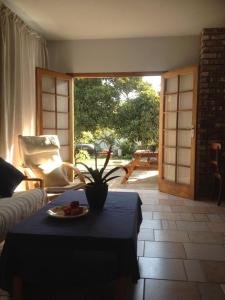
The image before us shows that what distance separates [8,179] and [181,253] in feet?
5.73

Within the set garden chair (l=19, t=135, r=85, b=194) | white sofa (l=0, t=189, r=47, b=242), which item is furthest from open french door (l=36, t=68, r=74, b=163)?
white sofa (l=0, t=189, r=47, b=242)

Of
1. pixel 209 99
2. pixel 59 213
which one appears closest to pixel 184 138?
pixel 209 99

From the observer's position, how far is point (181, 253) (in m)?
2.53

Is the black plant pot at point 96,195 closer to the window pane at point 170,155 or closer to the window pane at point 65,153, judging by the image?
the window pane at point 170,155

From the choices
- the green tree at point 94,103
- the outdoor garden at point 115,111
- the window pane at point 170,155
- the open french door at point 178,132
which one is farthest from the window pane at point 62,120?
the green tree at point 94,103

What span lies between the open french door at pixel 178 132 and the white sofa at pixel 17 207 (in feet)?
7.86

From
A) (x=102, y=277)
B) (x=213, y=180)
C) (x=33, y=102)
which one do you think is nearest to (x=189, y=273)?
(x=102, y=277)

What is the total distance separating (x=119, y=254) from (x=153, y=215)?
207 cm

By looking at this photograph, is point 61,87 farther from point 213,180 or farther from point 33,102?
point 213,180

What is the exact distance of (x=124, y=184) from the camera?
5668 millimetres

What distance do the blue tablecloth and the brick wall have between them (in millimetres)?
3051

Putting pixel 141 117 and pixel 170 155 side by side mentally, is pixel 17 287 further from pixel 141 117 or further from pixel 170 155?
pixel 141 117

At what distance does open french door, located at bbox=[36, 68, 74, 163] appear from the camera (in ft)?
15.6

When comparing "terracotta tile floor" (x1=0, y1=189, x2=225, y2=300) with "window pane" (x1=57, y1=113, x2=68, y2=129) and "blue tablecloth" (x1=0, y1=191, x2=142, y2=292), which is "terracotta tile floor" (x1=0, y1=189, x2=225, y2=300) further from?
"window pane" (x1=57, y1=113, x2=68, y2=129)
